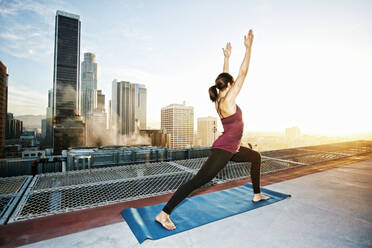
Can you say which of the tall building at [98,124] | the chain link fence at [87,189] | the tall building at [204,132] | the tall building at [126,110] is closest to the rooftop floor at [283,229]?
the chain link fence at [87,189]

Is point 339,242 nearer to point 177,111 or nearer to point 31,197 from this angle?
point 31,197

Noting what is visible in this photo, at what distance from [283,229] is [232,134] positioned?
90cm

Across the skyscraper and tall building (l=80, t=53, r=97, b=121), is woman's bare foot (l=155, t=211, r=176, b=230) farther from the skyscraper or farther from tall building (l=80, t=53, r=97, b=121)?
tall building (l=80, t=53, r=97, b=121)

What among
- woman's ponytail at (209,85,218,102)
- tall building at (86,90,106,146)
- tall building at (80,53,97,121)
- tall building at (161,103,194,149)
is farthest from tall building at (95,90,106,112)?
woman's ponytail at (209,85,218,102)

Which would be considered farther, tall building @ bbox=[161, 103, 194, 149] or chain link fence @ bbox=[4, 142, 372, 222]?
tall building @ bbox=[161, 103, 194, 149]

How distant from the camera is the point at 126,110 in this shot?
16012cm

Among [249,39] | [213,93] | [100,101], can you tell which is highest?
[100,101]

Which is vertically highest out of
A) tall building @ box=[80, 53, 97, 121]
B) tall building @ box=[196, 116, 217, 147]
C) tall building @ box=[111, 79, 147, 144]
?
tall building @ box=[80, 53, 97, 121]

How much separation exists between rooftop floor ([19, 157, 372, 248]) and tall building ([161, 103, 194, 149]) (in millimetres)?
115639

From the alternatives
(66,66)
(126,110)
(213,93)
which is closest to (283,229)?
(213,93)

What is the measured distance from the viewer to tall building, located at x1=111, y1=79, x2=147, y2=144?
155250 mm

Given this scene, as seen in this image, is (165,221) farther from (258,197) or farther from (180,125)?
(180,125)

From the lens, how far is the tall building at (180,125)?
11844 centimetres

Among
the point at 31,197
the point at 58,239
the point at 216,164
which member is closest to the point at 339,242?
the point at 216,164
